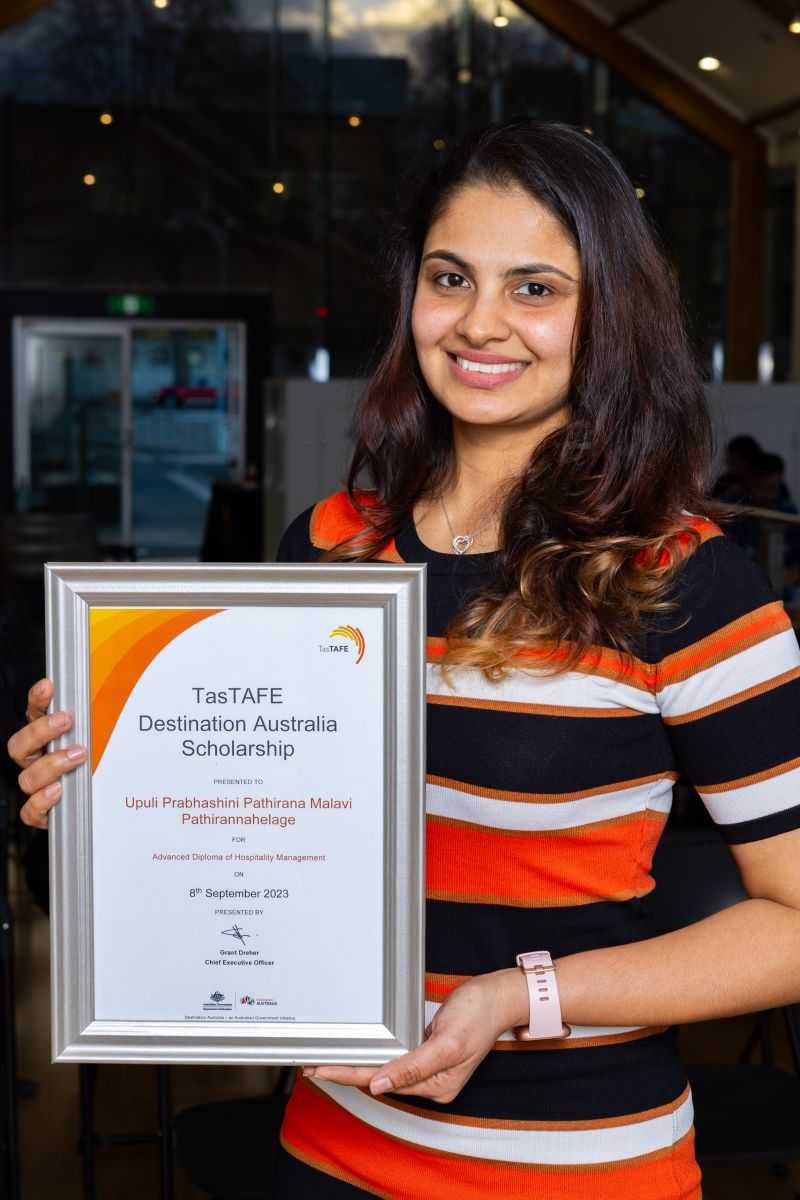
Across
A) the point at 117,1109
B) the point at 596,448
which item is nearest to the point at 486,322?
the point at 596,448

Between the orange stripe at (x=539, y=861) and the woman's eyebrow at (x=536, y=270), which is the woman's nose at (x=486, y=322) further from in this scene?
the orange stripe at (x=539, y=861)

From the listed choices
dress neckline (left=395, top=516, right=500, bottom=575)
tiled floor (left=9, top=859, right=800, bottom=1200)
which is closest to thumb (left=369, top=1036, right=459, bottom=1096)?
dress neckline (left=395, top=516, right=500, bottom=575)

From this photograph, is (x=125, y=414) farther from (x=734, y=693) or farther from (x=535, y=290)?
(x=734, y=693)

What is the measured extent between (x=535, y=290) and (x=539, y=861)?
1.76 feet

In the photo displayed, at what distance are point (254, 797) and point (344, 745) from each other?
88mm

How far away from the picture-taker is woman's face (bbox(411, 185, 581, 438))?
130 cm

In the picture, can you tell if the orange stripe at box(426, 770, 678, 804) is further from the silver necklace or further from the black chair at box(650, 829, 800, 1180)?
the black chair at box(650, 829, 800, 1180)

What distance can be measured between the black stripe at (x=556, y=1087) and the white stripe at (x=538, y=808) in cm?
22

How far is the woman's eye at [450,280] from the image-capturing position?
1347 millimetres

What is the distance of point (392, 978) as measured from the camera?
3.81ft

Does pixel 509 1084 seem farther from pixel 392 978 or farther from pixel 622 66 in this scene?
pixel 622 66

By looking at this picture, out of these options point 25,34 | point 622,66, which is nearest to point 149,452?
point 25,34

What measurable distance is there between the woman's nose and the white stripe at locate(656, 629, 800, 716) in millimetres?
368

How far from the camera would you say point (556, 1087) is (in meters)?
1.27
